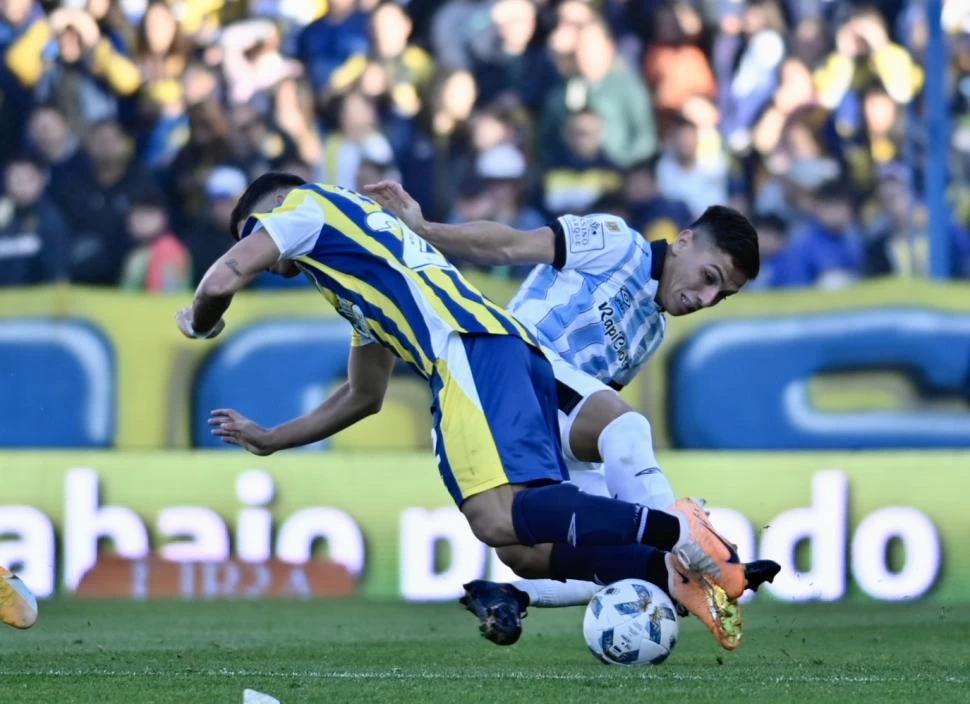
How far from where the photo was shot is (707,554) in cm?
556

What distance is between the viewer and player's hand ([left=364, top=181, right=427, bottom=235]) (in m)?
6.33

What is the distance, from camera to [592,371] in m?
6.73

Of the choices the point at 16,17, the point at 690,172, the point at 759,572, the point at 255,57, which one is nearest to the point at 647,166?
the point at 690,172

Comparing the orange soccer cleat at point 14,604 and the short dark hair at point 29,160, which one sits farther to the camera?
the short dark hair at point 29,160

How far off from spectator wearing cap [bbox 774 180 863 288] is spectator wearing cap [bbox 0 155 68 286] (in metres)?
A: 4.07

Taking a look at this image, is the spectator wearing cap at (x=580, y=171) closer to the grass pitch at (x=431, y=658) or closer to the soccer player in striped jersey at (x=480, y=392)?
the grass pitch at (x=431, y=658)

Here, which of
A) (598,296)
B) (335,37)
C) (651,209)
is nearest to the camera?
(598,296)

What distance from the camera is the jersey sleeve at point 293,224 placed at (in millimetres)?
5711

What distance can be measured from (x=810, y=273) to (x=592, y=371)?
167 inches

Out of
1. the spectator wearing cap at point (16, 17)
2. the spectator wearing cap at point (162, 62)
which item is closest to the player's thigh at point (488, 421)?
the spectator wearing cap at point (162, 62)

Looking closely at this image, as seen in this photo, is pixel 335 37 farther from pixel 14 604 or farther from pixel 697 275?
pixel 14 604

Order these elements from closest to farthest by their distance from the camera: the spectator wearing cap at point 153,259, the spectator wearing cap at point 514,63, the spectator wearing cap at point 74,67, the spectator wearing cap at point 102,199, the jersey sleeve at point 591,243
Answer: the jersey sleeve at point 591,243
the spectator wearing cap at point 102,199
the spectator wearing cap at point 153,259
the spectator wearing cap at point 74,67
the spectator wearing cap at point 514,63

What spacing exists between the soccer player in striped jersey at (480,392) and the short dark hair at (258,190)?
86mm

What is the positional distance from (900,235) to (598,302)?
4.53 metres
